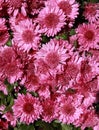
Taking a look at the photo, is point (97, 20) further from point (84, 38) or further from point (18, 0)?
point (18, 0)

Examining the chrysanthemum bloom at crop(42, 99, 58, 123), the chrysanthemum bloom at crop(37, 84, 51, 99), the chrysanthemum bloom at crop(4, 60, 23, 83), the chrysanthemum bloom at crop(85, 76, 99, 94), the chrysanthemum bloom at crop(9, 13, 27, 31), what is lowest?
the chrysanthemum bloom at crop(42, 99, 58, 123)

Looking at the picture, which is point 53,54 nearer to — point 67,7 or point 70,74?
point 70,74

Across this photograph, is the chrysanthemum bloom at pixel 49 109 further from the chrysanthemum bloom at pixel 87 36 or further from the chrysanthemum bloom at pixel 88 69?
the chrysanthemum bloom at pixel 87 36

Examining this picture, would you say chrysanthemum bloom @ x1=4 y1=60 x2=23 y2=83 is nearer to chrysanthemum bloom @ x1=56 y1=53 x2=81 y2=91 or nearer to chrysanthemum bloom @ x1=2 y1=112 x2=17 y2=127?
chrysanthemum bloom @ x1=56 y1=53 x2=81 y2=91

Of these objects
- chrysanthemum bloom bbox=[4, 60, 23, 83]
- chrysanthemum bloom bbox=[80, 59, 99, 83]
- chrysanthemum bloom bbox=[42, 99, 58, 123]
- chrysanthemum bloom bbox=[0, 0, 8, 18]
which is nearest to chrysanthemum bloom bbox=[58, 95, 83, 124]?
chrysanthemum bloom bbox=[42, 99, 58, 123]

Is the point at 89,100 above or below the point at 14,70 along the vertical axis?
below

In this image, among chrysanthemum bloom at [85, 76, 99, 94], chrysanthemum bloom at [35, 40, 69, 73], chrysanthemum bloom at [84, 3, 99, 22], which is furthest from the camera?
chrysanthemum bloom at [84, 3, 99, 22]

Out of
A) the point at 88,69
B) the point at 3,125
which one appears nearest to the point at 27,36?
the point at 88,69
